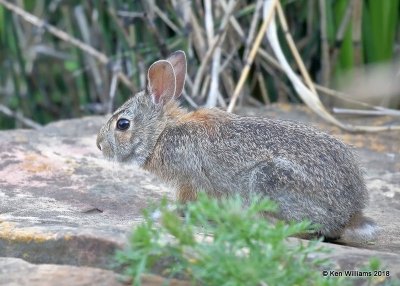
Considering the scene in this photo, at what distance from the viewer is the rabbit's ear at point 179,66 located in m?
5.59

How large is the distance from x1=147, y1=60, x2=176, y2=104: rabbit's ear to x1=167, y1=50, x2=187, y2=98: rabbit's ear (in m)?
0.07

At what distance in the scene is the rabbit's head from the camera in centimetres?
542

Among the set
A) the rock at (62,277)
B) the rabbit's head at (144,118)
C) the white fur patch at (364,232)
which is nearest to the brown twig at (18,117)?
the rabbit's head at (144,118)

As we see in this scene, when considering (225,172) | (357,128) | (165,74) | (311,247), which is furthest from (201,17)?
(311,247)

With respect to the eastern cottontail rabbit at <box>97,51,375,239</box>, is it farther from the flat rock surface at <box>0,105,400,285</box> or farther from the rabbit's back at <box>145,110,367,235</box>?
the flat rock surface at <box>0,105,400,285</box>

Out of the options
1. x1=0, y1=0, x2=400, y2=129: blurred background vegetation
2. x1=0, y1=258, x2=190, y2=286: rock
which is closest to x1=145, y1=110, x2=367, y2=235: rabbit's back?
x1=0, y1=258, x2=190, y2=286: rock

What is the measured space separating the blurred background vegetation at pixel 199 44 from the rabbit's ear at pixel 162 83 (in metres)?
1.68

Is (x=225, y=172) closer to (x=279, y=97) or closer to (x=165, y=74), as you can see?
(x=165, y=74)

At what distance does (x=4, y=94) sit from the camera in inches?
371

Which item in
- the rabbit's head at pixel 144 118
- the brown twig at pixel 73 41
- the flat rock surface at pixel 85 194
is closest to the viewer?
the flat rock surface at pixel 85 194

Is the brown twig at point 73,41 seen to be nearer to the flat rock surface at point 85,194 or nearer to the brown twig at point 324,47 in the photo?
the flat rock surface at point 85,194

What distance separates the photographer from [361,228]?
4652 mm

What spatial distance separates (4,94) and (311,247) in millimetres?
6623

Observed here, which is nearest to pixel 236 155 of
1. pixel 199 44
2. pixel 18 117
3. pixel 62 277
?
pixel 62 277
